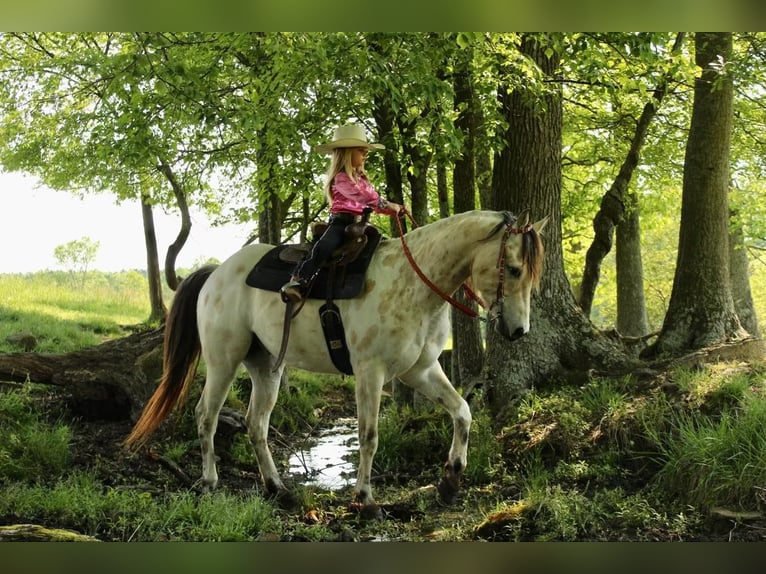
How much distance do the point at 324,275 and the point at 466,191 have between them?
3142mm

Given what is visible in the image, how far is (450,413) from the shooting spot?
4.31 meters

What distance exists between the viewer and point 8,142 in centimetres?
885

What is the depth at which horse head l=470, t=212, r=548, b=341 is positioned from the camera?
12.3ft

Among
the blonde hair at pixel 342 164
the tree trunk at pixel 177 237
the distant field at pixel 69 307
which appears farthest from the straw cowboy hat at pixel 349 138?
Result: the distant field at pixel 69 307

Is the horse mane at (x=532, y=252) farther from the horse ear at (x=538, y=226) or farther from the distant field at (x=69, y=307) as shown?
the distant field at (x=69, y=307)

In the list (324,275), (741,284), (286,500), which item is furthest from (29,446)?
(741,284)

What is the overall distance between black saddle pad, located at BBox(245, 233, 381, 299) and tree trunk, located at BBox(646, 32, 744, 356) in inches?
133

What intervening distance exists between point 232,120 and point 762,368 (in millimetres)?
4613

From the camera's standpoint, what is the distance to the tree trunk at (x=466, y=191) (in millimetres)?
6576

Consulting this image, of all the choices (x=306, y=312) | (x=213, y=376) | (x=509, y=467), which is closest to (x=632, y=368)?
(x=509, y=467)

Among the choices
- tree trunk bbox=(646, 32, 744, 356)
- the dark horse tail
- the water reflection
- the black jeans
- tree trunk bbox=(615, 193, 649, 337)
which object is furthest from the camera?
tree trunk bbox=(615, 193, 649, 337)

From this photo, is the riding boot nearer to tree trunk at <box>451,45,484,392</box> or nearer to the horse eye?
the horse eye

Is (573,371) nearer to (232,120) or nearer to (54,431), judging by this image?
(232,120)

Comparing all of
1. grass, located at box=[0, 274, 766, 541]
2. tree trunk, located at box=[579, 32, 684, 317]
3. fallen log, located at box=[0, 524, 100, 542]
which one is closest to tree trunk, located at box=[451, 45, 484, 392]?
grass, located at box=[0, 274, 766, 541]
